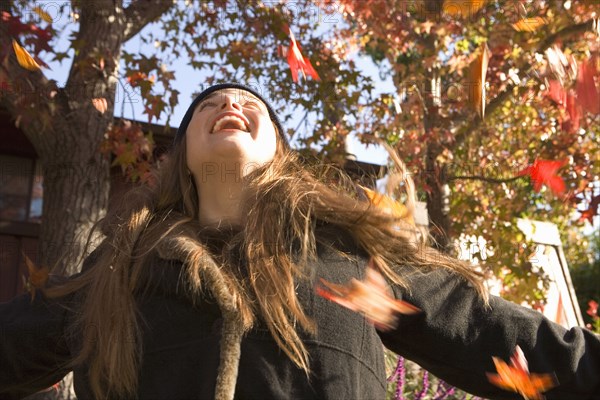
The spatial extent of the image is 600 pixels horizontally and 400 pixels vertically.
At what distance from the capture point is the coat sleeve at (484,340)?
5.90 ft

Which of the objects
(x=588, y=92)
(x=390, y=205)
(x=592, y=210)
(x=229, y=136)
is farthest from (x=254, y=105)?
(x=592, y=210)

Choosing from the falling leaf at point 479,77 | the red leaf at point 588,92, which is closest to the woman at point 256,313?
the falling leaf at point 479,77

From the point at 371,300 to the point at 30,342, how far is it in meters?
0.91

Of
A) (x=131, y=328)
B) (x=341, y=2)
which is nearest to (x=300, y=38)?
(x=341, y=2)

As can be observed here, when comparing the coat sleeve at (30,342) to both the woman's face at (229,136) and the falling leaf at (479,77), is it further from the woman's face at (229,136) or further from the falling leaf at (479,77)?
the falling leaf at (479,77)

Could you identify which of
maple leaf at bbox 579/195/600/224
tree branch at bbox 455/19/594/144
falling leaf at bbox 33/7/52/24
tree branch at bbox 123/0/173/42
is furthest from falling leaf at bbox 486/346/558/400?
tree branch at bbox 123/0/173/42

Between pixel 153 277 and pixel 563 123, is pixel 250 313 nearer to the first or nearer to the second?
pixel 153 277

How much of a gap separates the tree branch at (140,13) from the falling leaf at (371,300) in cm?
287

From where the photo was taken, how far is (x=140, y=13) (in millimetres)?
4305

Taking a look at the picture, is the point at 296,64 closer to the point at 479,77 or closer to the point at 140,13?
the point at 140,13

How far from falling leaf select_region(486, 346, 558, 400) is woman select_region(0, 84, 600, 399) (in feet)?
0.07

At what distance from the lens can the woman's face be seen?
2.07 metres

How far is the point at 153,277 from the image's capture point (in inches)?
73.2

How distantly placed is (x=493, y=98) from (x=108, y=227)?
12.4 ft
